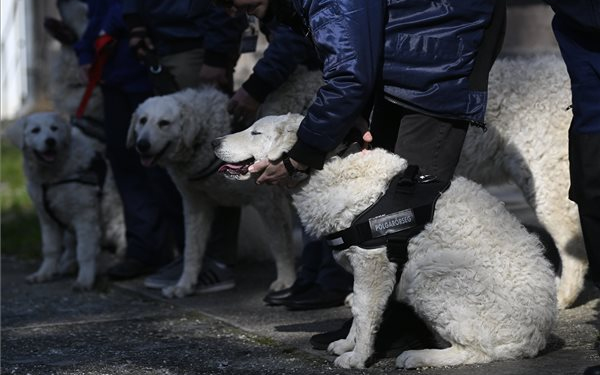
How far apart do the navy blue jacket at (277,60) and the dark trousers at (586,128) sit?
207 cm

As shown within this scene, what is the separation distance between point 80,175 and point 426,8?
3586 millimetres

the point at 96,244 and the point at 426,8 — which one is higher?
the point at 426,8

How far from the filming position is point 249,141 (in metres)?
4.63

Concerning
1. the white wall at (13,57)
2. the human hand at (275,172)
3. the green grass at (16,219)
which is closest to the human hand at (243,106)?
the human hand at (275,172)

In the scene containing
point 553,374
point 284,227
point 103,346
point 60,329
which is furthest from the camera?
point 284,227

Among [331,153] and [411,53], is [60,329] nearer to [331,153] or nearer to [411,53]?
[331,153]

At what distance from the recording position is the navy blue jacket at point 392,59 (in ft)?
13.6

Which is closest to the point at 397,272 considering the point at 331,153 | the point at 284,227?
the point at 331,153

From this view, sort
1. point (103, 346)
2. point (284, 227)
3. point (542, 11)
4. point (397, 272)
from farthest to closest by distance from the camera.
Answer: point (542, 11)
point (284, 227)
point (103, 346)
point (397, 272)

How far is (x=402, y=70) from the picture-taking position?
4312 mm

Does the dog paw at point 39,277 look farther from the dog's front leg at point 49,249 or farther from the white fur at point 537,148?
the white fur at point 537,148

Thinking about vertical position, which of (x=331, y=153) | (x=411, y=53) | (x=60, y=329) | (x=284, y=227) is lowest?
(x=60, y=329)

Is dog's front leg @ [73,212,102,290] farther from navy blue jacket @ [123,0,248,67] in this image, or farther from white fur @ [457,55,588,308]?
white fur @ [457,55,588,308]

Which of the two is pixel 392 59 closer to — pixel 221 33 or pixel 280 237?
pixel 221 33
